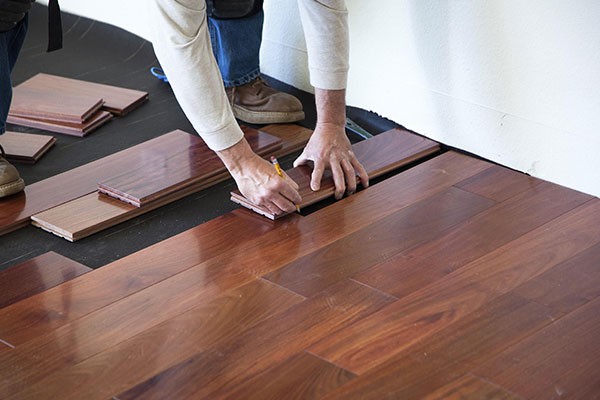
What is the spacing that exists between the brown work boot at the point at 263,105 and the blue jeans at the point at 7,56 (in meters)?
0.82

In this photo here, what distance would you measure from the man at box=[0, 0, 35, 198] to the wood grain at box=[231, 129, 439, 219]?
2.40ft

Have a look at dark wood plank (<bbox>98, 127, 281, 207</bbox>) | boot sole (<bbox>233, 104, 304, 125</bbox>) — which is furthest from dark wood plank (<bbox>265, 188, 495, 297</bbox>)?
boot sole (<bbox>233, 104, 304, 125</bbox>)

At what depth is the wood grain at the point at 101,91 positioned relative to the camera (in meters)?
3.47

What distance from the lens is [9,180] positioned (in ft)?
9.14

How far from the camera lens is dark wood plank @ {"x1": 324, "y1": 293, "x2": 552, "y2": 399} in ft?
5.85

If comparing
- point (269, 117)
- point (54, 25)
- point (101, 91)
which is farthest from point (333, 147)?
point (101, 91)

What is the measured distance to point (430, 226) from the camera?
2.44 meters

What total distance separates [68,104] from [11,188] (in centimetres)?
75

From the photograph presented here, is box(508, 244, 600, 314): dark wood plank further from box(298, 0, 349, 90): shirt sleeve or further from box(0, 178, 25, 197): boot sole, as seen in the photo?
box(0, 178, 25, 197): boot sole

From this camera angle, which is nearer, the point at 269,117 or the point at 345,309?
the point at 345,309

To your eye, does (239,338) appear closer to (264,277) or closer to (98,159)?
(264,277)

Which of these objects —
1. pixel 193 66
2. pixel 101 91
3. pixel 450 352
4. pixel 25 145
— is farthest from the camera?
pixel 101 91

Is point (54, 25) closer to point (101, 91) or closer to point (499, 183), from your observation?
point (101, 91)

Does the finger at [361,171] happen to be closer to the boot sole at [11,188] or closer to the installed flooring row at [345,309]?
the installed flooring row at [345,309]
